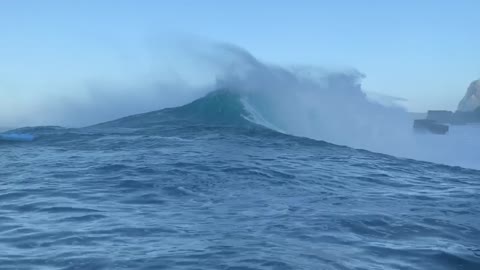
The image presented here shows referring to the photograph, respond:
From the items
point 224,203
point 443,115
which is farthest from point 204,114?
point 443,115

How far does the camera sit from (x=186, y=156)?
659 inches

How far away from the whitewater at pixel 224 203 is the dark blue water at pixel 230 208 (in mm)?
32

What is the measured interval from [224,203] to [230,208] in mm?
487

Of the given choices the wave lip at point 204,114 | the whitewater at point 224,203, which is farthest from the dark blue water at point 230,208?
the wave lip at point 204,114

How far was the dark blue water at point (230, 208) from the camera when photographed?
7.18 m

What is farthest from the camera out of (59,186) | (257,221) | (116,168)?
(116,168)

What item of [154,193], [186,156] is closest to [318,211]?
[154,193]

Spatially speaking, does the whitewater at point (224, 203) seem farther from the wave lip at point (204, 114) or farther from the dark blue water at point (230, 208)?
the wave lip at point (204, 114)

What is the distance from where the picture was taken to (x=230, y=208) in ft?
32.8

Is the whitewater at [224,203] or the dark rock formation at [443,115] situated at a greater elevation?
the dark rock formation at [443,115]

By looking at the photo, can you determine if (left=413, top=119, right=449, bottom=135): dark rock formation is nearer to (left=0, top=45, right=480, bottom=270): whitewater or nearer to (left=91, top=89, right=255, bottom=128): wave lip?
(left=0, top=45, right=480, bottom=270): whitewater

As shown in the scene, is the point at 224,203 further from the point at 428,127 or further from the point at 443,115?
the point at 443,115

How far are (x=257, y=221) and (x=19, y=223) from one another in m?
4.01

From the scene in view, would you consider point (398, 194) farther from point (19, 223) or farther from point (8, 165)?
point (8, 165)
